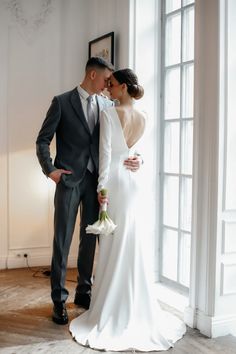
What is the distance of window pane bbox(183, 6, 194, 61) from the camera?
3578 millimetres

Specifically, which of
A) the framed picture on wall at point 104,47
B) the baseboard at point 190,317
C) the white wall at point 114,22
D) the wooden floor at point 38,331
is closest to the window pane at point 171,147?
the white wall at point 114,22

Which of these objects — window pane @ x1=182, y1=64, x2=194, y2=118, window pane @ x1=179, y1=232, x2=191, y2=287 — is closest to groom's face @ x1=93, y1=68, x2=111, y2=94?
window pane @ x1=182, y1=64, x2=194, y2=118

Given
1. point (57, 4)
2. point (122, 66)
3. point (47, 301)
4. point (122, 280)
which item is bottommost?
point (47, 301)

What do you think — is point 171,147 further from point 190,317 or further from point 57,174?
point 190,317

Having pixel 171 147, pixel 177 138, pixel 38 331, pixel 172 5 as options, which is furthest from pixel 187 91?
pixel 38 331

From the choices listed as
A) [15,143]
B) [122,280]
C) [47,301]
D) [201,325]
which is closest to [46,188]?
[15,143]

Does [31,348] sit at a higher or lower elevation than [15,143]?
lower

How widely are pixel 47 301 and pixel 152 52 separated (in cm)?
221

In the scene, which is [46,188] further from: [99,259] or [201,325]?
[201,325]

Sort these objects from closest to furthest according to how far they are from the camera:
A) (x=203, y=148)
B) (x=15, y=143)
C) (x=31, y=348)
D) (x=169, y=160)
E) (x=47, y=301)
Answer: (x=31, y=348), (x=203, y=148), (x=47, y=301), (x=169, y=160), (x=15, y=143)

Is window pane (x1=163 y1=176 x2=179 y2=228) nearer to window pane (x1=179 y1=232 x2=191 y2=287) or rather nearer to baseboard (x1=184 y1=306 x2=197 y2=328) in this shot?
window pane (x1=179 y1=232 x2=191 y2=287)

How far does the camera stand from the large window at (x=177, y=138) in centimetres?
364

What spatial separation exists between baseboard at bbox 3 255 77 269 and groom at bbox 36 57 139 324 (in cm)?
148

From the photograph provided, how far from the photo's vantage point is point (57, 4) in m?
4.58
